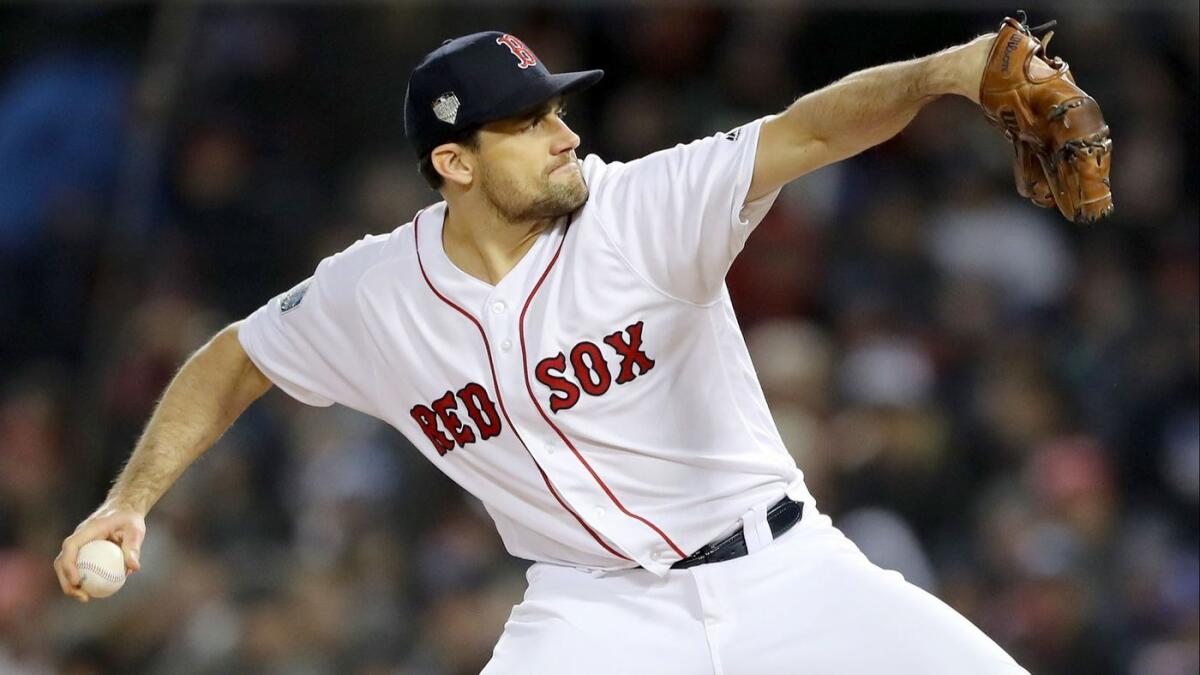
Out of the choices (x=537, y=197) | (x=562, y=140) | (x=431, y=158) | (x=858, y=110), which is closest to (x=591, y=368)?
(x=537, y=197)

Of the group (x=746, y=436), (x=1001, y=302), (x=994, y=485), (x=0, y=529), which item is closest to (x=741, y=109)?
(x=1001, y=302)

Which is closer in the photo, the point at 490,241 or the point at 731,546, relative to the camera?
the point at 731,546

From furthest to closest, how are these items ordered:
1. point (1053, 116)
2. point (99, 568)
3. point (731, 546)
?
1. point (731, 546)
2. point (99, 568)
3. point (1053, 116)

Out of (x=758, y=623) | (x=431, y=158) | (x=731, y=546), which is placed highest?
(x=431, y=158)

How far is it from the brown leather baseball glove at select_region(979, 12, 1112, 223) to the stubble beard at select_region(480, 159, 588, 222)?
82 centimetres

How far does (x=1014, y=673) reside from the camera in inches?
111

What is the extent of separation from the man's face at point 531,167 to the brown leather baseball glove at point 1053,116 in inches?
33.0

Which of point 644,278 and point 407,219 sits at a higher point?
point 644,278

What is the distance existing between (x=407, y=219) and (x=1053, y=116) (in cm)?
412

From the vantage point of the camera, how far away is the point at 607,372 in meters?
3.09

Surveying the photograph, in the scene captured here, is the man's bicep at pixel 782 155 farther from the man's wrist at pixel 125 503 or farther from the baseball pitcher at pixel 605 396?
the man's wrist at pixel 125 503

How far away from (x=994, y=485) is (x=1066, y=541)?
0.33 m

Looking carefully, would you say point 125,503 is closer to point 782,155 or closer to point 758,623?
point 758,623

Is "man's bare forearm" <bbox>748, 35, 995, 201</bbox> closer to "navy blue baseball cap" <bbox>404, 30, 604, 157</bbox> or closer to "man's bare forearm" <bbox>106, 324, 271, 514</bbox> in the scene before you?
"navy blue baseball cap" <bbox>404, 30, 604, 157</bbox>
